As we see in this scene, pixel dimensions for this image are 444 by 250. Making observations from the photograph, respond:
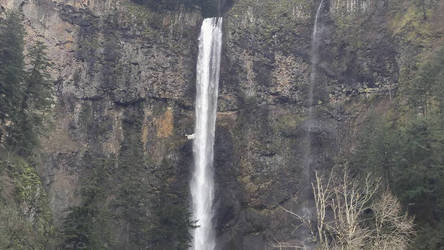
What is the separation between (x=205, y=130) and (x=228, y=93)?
13.1 ft

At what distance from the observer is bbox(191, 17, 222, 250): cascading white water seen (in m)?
38.2

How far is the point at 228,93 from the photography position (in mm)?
41188

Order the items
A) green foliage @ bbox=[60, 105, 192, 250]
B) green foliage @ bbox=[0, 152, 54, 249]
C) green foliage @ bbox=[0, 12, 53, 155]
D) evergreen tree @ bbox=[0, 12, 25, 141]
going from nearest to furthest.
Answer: green foliage @ bbox=[0, 152, 54, 249]
green foliage @ bbox=[60, 105, 192, 250]
evergreen tree @ bbox=[0, 12, 25, 141]
green foliage @ bbox=[0, 12, 53, 155]

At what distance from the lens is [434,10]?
115 ft

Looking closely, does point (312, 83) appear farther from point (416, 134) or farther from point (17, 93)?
point (17, 93)

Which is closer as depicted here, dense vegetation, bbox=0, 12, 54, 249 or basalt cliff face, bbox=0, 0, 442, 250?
dense vegetation, bbox=0, 12, 54, 249

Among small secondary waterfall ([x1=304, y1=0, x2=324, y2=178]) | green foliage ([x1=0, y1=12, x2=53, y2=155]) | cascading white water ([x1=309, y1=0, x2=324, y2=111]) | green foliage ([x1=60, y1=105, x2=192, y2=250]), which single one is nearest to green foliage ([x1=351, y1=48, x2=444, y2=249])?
small secondary waterfall ([x1=304, y1=0, x2=324, y2=178])

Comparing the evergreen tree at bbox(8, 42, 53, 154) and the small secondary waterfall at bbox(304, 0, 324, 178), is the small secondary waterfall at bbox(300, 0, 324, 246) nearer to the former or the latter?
the small secondary waterfall at bbox(304, 0, 324, 178)

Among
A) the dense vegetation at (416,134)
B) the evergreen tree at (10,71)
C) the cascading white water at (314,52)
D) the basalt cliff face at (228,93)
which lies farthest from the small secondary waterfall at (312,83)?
the evergreen tree at (10,71)

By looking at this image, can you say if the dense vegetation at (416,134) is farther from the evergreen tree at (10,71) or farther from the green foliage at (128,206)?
the evergreen tree at (10,71)

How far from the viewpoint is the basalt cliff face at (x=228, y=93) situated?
121 feet

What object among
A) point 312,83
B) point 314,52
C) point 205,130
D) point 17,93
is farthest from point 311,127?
point 17,93

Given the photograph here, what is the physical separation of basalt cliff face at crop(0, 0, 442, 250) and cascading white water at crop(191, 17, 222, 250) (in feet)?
2.22

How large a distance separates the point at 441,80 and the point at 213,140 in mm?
19369
